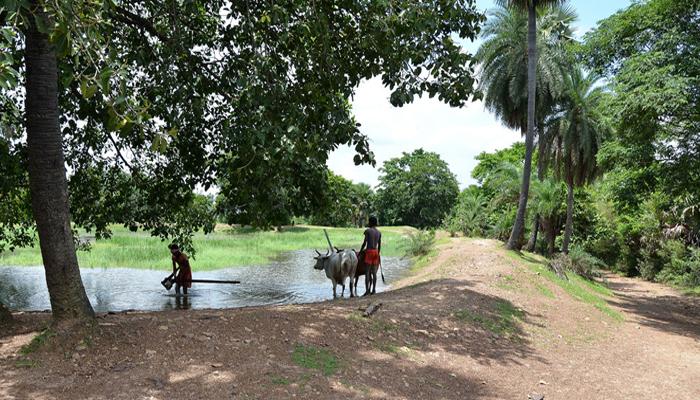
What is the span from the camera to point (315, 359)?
647cm

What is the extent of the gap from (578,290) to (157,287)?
1364 centimetres

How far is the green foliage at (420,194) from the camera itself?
69562 mm

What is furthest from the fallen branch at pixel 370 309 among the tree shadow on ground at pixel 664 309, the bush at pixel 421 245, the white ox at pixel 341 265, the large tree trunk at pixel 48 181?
the bush at pixel 421 245

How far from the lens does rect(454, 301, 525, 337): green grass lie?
9695 mm

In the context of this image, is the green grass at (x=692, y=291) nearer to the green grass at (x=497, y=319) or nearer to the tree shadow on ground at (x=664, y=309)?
the tree shadow on ground at (x=664, y=309)

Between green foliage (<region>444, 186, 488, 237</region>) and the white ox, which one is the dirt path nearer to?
the white ox

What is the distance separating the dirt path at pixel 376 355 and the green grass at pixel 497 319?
4 centimetres

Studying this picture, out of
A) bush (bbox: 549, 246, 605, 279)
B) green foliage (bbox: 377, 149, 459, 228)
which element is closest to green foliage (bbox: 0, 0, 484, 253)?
bush (bbox: 549, 246, 605, 279)

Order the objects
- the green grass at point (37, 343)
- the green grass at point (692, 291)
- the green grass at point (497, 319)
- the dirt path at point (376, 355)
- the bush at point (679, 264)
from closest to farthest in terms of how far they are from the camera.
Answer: the dirt path at point (376, 355)
the green grass at point (37, 343)
the green grass at point (497, 319)
the green grass at point (692, 291)
the bush at point (679, 264)

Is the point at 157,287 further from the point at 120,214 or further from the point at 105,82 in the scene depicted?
the point at 105,82

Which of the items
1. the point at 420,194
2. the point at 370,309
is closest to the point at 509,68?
the point at 370,309

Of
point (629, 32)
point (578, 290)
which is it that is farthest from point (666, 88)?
point (578, 290)

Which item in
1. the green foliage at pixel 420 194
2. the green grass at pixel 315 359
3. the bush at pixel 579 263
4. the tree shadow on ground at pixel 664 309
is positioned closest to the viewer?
the green grass at pixel 315 359

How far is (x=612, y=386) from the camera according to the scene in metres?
7.48
